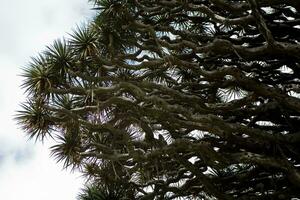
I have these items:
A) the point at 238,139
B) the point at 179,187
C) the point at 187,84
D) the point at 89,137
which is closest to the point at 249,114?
the point at 238,139

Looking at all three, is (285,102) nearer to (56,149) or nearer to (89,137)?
→ (89,137)

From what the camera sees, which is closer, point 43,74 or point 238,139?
point 238,139

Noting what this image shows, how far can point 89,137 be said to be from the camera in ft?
19.5

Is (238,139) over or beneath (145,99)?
beneath

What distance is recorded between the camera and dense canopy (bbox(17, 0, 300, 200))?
4.33 m

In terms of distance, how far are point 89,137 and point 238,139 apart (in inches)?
86.9

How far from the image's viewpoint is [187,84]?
5410 mm

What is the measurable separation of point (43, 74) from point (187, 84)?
2.05m

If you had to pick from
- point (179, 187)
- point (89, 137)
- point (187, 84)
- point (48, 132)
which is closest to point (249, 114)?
point (187, 84)

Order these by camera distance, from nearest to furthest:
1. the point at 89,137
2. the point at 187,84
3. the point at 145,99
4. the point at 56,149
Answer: the point at 145,99 < the point at 187,84 < the point at 89,137 < the point at 56,149

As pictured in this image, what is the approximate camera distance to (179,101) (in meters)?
4.80

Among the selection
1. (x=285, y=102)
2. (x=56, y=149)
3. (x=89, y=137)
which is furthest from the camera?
(x=56, y=149)

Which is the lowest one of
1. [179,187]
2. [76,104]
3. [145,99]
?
[179,187]

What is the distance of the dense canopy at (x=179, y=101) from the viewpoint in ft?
14.2
